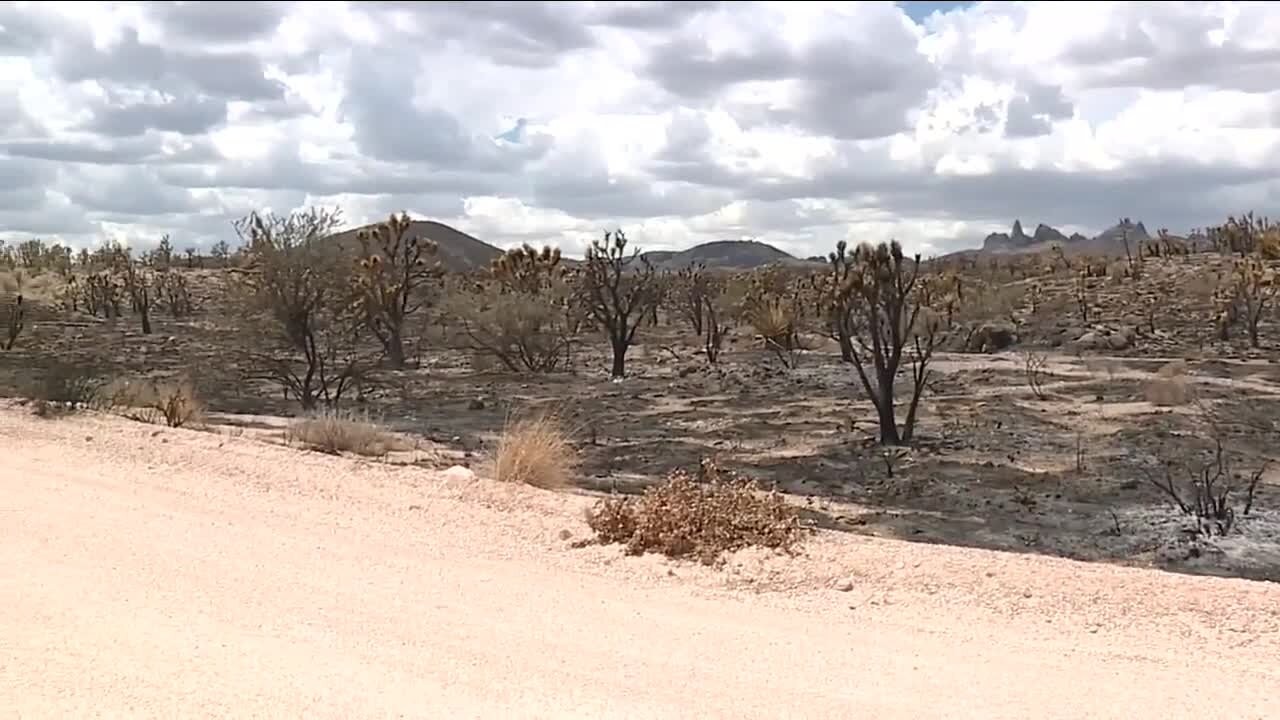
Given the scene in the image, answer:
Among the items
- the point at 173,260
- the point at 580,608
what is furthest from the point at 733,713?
the point at 173,260

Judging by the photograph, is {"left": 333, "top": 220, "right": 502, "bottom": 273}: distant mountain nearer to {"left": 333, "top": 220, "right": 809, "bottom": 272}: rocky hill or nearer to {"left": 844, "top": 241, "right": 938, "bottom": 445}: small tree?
{"left": 333, "top": 220, "right": 809, "bottom": 272}: rocky hill

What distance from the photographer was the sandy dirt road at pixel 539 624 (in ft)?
19.6

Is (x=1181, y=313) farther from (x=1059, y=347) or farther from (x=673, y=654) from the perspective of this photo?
(x=673, y=654)

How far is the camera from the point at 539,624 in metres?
7.20

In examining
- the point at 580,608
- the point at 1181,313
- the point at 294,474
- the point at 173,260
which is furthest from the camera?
the point at 173,260

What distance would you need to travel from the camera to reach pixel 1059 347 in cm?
3206

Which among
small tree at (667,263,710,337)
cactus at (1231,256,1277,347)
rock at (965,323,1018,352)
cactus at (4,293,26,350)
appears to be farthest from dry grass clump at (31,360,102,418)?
cactus at (1231,256,1277,347)

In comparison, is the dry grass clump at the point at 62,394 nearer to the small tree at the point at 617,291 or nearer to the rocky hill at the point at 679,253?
the small tree at the point at 617,291

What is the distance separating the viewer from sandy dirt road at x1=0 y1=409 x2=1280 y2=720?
19.6 feet

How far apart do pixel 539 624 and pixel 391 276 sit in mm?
29037

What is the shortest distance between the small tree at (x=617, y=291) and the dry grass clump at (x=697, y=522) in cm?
1972

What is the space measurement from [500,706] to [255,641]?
155 centimetres

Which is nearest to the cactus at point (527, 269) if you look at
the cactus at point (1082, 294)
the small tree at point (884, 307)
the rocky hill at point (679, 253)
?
the cactus at point (1082, 294)

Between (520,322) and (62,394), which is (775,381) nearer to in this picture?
(520,322)
